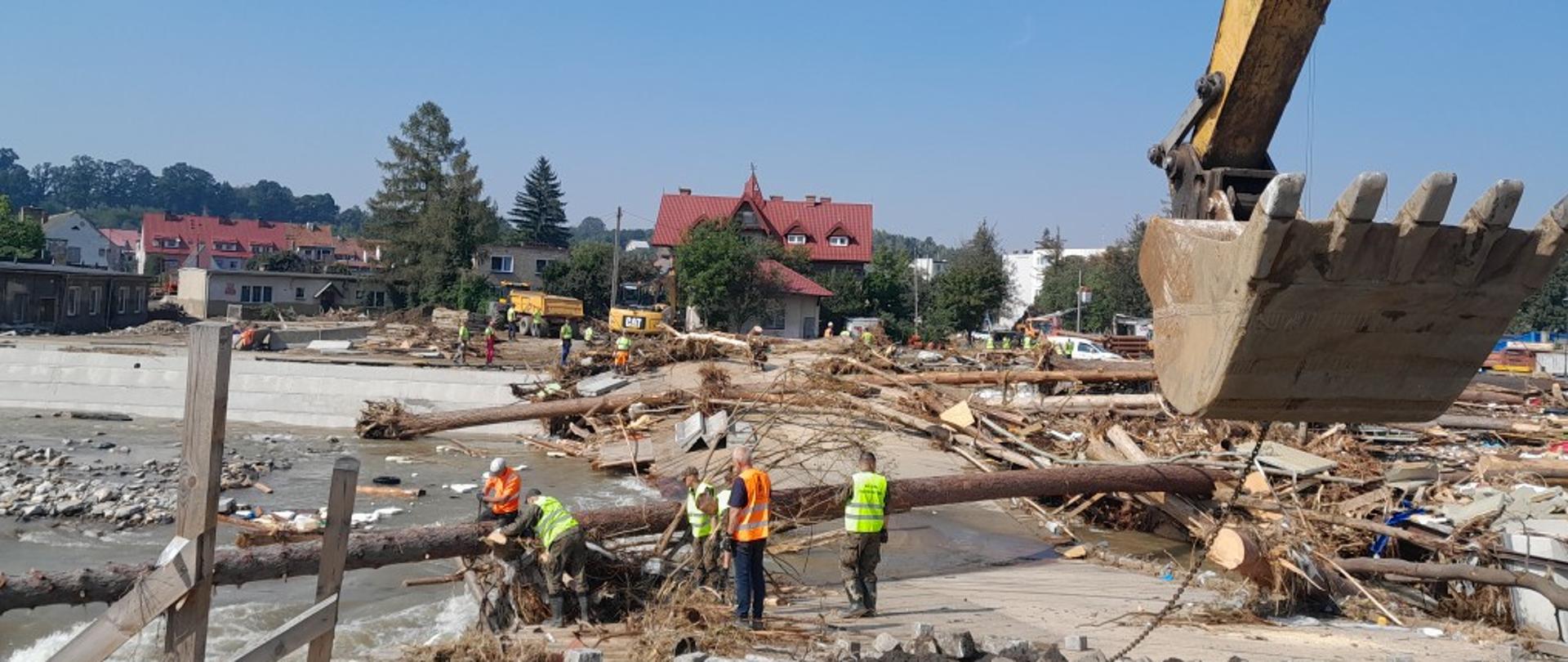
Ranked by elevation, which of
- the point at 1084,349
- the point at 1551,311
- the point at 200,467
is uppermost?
the point at 1551,311

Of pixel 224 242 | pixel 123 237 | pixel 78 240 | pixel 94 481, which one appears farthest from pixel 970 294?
pixel 123 237

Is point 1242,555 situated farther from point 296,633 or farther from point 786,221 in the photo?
point 786,221

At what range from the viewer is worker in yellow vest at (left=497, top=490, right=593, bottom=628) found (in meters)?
8.40

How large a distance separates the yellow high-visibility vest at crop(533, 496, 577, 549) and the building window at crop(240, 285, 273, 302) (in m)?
53.4

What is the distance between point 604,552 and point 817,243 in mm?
49729

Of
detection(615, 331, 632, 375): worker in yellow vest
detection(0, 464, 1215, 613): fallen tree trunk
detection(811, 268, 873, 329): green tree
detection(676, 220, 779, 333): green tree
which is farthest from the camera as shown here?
detection(811, 268, 873, 329): green tree

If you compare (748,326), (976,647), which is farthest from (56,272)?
(976,647)

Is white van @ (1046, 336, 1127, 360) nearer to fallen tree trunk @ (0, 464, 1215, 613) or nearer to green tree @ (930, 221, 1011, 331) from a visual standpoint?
green tree @ (930, 221, 1011, 331)

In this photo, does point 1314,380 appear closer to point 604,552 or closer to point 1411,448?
point 604,552

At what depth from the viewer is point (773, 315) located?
48406mm

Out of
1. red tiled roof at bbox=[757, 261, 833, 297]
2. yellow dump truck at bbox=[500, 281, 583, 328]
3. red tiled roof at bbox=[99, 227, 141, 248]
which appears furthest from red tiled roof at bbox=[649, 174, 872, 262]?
red tiled roof at bbox=[99, 227, 141, 248]

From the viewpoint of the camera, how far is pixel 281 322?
48250 mm

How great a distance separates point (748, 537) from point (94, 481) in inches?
473

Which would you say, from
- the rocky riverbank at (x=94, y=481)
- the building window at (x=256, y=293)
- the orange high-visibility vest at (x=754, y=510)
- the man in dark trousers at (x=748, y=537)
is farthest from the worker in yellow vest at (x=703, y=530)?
the building window at (x=256, y=293)
